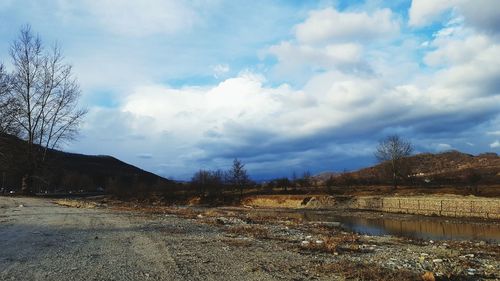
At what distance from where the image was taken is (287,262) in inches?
471

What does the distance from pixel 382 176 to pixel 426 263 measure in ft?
375

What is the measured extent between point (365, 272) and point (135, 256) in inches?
238

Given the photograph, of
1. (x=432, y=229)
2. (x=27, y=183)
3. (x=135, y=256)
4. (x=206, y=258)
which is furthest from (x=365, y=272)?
(x=27, y=183)

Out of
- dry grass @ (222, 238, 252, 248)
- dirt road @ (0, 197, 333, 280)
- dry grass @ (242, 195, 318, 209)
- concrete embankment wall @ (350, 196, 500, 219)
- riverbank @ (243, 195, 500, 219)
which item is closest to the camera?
dirt road @ (0, 197, 333, 280)

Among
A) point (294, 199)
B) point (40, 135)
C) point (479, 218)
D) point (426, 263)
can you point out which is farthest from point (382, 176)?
point (426, 263)

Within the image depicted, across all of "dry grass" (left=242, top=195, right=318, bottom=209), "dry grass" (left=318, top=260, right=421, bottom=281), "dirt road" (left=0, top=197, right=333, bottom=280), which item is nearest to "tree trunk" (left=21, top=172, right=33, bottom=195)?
"dirt road" (left=0, top=197, right=333, bottom=280)

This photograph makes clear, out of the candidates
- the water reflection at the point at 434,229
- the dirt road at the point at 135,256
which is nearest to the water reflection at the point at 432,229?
the water reflection at the point at 434,229

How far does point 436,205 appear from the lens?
5322cm

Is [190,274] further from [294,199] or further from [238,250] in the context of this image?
[294,199]

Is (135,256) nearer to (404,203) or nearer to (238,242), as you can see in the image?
(238,242)

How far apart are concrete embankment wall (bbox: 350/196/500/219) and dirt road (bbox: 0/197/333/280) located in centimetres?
3732

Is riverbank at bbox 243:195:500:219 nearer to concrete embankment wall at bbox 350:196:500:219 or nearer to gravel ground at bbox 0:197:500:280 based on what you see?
concrete embankment wall at bbox 350:196:500:219

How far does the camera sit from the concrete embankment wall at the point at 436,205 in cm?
4637

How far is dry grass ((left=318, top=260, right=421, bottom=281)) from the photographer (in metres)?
9.87
